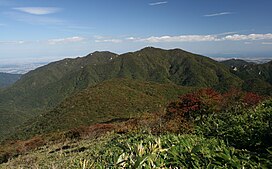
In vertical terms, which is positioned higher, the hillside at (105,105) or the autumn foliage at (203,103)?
the autumn foliage at (203,103)

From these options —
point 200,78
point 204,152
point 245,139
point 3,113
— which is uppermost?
point 204,152

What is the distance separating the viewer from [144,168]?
105 inches

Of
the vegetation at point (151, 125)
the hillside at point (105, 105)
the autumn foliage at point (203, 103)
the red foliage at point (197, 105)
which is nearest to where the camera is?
the vegetation at point (151, 125)

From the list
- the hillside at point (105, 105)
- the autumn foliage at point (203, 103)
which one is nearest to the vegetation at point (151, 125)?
the autumn foliage at point (203, 103)

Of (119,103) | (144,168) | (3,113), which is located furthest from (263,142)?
(3,113)

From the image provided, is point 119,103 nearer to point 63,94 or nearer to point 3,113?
point 3,113

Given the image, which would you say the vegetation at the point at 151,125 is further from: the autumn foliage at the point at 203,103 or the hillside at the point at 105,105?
the hillside at the point at 105,105

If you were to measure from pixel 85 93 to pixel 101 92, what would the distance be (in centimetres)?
513

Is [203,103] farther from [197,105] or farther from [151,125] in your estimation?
[151,125]

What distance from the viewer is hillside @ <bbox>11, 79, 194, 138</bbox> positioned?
238 ft

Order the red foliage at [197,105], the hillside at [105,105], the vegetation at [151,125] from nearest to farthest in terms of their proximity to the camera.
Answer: the vegetation at [151,125], the red foliage at [197,105], the hillside at [105,105]

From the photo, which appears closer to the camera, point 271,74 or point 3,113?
point 3,113

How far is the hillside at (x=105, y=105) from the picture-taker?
72438 mm

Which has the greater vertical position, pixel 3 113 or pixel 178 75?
pixel 178 75
